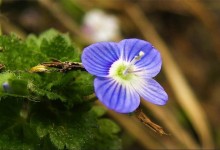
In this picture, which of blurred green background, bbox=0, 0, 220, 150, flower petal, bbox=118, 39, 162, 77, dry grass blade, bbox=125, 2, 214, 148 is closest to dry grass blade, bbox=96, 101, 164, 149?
blurred green background, bbox=0, 0, 220, 150


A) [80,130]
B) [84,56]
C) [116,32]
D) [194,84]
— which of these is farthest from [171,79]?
[84,56]

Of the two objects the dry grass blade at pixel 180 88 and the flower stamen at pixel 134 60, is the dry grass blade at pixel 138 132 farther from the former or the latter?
the flower stamen at pixel 134 60

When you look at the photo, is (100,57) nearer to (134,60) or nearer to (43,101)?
(134,60)

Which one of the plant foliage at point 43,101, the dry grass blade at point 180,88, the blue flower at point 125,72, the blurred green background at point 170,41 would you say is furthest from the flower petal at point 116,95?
the dry grass blade at point 180,88

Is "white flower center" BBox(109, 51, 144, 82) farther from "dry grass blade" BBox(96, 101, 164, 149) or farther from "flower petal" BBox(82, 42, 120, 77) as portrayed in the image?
"dry grass blade" BBox(96, 101, 164, 149)

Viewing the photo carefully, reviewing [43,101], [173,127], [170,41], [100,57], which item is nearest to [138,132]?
[173,127]
